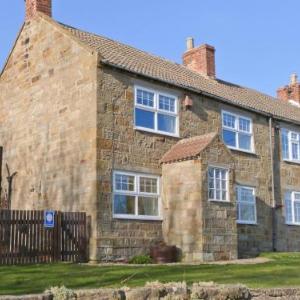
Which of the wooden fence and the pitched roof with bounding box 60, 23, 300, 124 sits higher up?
the pitched roof with bounding box 60, 23, 300, 124

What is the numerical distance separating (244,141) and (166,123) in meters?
4.69

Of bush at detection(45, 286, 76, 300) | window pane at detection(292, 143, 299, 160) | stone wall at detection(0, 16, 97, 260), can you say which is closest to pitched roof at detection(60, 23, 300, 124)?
stone wall at detection(0, 16, 97, 260)

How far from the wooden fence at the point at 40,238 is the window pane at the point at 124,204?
119cm

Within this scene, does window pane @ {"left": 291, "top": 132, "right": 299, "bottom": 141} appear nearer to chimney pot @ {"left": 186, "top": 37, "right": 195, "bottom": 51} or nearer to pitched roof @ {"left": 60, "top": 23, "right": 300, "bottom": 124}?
pitched roof @ {"left": 60, "top": 23, "right": 300, "bottom": 124}

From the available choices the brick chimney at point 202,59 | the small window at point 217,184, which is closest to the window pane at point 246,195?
the small window at point 217,184

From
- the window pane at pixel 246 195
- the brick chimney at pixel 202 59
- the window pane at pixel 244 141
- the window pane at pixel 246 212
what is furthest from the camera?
the brick chimney at pixel 202 59

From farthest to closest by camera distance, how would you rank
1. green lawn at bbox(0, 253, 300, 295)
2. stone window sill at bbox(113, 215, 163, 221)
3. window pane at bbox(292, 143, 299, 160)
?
window pane at bbox(292, 143, 299, 160) → stone window sill at bbox(113, 215, 163, 221) → green lawn at bbox(0, 253, 300, 295)

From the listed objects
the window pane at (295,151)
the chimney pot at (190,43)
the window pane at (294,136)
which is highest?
the chimney pot at (190,43)

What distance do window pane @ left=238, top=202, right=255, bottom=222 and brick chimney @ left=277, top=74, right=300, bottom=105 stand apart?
42.5 feet

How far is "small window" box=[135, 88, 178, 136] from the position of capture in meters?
19.0

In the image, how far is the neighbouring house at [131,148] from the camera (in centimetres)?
1756

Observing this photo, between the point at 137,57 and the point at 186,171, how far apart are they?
6.22 m

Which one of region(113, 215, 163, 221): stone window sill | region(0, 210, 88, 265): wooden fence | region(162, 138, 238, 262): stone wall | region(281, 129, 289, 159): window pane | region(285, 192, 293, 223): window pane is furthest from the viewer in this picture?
region(281, 129, 289, 159): window pane

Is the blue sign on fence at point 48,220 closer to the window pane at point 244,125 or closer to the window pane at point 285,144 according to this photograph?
the window pane at point 244,125
